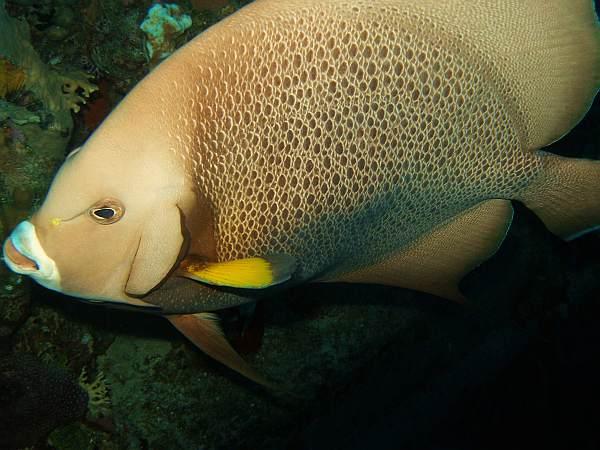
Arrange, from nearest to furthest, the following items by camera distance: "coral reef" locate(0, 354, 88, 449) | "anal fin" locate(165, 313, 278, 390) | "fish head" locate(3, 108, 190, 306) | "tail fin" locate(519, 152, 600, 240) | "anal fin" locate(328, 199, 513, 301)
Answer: "fish head" locate(3, 108, 190, 306) → "anal fin" locate(165, 313, 278, 390) → "tail fin" locate(519, 152, 600, 240) → "anal fin" locate(328, 199, 513, 301) → "coral reef" locate(0, 354, 88, 449)

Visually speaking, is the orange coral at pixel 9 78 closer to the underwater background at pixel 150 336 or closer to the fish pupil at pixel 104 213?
the underwater background at pixel 150 336

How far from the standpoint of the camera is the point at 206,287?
145 centimetres

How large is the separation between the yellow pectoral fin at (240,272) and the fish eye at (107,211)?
0.23 metres

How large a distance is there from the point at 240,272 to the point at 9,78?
181 cm

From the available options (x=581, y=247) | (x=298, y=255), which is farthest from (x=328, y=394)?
(x=581, y=247)

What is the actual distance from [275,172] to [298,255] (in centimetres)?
31

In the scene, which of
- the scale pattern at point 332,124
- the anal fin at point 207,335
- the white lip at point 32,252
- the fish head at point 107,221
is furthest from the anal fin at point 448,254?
the white lip at point 32,252

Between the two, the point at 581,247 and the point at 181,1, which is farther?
the point at 581,247

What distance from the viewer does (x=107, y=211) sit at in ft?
3.89

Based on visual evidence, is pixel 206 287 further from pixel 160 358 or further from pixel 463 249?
pixel 160 358

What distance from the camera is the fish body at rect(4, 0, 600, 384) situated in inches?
47.4

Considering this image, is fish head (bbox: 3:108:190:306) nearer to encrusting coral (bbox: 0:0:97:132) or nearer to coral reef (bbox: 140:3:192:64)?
encrusting coral (bbox: 0:0:97:132)

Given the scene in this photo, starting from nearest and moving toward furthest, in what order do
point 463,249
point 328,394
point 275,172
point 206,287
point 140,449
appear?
point 275,172 → point 206,287 → point 463,249 → point 140,449 → point 328,394

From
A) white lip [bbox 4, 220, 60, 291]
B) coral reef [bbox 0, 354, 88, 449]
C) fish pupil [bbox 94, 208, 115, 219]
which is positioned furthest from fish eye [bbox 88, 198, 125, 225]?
coral reef [bbox 0, 354, 88, 449]
